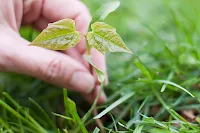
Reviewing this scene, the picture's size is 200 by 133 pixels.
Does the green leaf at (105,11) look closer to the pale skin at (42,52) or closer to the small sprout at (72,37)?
the small sprout at (72,37)

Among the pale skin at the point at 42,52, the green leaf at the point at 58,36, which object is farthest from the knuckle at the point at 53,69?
the green leaf at the point at 58,36

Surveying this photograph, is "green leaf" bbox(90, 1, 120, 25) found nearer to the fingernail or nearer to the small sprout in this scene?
the small sprout

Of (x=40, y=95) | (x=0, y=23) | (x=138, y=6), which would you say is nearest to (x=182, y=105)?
(x=40, y=95)

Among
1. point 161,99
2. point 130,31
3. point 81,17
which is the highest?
point 81,17

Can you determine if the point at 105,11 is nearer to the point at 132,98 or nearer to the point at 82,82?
the point at 82,82

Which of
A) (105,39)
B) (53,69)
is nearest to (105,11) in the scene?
(105,39)

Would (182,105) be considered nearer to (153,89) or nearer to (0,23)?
(153,89)
